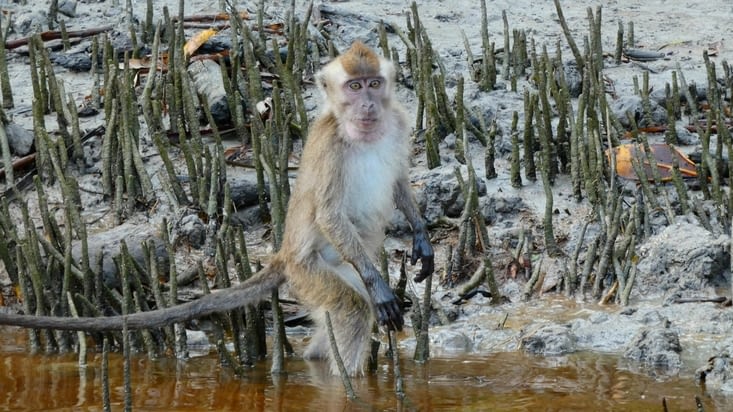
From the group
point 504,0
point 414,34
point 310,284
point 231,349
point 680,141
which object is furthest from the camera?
point 504,0

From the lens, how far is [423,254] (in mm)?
7246

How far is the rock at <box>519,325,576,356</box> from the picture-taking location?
7.48m

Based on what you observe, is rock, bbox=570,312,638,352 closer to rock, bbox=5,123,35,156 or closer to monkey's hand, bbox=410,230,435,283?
monkey's hand, bbox=410,230,435,283

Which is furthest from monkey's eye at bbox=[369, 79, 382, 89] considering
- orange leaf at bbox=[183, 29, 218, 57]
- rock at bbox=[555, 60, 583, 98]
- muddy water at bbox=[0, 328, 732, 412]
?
orange leaf at bbox=[183, 29, 218, 57]

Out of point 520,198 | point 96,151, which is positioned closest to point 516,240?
point 520,198

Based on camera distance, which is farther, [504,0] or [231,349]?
[504,0]

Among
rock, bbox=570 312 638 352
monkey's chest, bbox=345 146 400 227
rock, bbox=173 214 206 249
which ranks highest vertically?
monkey's chest, bbox=345 146 400 227

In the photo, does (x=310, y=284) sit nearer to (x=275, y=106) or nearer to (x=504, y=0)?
(x=275, y=106)

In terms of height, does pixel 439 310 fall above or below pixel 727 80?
below

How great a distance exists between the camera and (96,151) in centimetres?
1016

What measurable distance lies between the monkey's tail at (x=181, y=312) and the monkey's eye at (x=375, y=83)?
4.10 feet

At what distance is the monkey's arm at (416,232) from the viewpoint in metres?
7.20

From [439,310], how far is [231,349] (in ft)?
4.78

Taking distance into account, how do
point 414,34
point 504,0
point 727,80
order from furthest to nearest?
1. point 504,0
2. point 414,34
3. point 727,80
